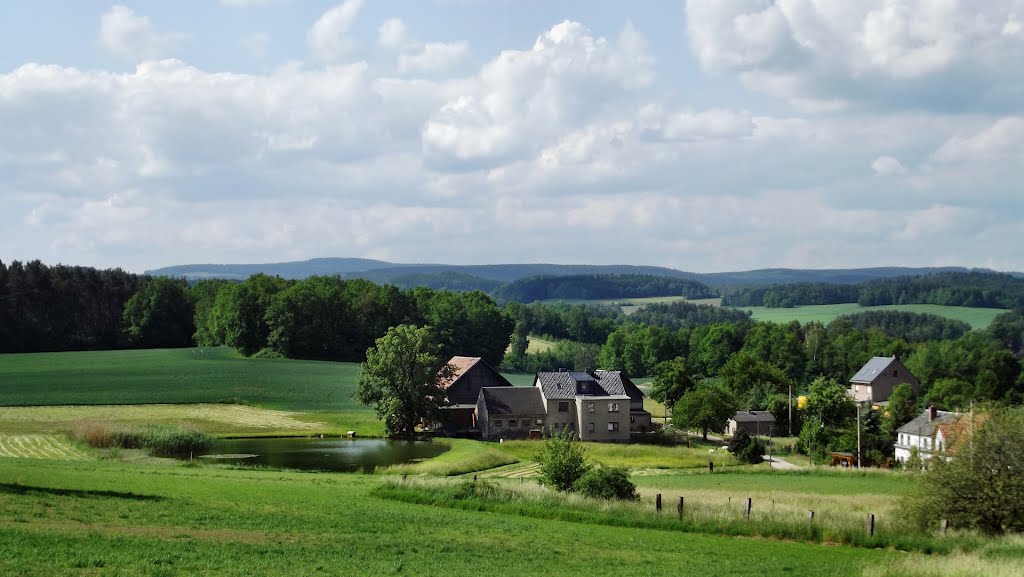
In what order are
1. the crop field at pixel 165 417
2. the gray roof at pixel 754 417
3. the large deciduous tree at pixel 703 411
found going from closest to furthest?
the crop field at pixel 165 417 → the large deciduous tree at pixel 703 411 → the gray roof at pixel 754 417

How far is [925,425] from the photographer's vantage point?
70.5m

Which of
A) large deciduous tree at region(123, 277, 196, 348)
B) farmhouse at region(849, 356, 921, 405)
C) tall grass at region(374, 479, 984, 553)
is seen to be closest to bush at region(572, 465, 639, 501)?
tall grass at region(374, 479, 984, 553)

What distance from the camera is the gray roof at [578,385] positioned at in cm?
7539

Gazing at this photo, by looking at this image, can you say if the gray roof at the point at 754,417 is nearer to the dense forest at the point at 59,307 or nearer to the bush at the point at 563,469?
the bush at the point at 563,469

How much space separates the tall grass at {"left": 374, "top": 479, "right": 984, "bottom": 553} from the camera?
28.8 m

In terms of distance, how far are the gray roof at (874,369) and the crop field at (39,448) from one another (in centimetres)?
8363

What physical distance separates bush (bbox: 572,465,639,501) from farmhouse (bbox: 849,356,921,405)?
251 feet

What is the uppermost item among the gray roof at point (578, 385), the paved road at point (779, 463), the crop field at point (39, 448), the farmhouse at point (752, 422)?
the gray roof at point (578, 385)

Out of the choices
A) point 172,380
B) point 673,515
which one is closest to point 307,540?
point 673,515

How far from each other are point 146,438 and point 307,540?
35.6m

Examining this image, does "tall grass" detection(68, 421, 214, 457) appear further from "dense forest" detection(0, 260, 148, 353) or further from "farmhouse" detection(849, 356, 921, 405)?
"dense forest" detection(0, 260, 148, 353)

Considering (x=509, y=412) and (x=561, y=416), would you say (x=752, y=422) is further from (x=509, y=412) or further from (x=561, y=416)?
(x=509, y=412)

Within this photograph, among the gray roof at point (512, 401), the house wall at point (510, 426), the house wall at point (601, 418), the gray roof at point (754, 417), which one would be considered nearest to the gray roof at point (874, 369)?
the gray roof at point (754, 417)

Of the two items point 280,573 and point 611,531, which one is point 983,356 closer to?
point 611,531
